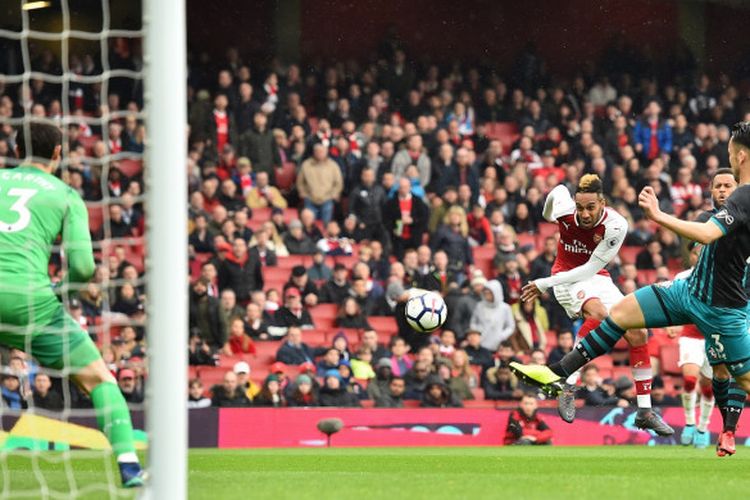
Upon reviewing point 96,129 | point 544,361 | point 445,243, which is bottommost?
point 544,361

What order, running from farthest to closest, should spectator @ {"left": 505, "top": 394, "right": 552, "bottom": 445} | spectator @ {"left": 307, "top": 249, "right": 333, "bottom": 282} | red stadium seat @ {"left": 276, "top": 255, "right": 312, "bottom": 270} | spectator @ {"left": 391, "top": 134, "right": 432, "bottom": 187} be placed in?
spectator @ {"left": 391, "top": 134, "right": 432, "bottom": 187} → red stadium seat @ {"left": 276, "top": 255, "right": 312, "bottom": 270} → spectator @ {"left": 307, "top": 249, "right": 333, "bottom": 282} → spectator @ {"left": 505, "top": 394, "right": 552, "bottom": 445}

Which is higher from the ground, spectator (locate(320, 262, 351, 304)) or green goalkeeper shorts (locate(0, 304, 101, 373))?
green goalkeeper shorts (locate(0, 304, 101, 373))

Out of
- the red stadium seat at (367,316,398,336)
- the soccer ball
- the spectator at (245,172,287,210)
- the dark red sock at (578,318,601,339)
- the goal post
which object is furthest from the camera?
the spectator at (245,172,287,210)

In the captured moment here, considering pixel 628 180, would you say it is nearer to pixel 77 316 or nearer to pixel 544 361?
pixel 544 361

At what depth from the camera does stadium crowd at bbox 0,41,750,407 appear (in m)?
16.3

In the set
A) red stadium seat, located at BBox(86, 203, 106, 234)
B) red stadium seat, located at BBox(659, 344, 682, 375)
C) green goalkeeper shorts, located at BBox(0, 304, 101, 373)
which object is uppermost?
red stadium seat, located at BBox(86, 203, 106, 234)

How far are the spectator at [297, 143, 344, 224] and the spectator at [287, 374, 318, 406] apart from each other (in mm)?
4154

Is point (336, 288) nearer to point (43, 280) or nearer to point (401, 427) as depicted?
point (401, 427)

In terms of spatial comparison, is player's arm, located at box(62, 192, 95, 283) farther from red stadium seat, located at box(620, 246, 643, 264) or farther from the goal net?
red stadium seat, located at box(620, 246, 643, 264)

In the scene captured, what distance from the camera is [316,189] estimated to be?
1916cm

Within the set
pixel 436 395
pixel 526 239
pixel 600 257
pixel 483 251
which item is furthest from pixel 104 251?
pixel 526 239

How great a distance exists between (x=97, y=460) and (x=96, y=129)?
10.2 metres

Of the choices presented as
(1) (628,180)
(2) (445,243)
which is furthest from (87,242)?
(1) (628,180)

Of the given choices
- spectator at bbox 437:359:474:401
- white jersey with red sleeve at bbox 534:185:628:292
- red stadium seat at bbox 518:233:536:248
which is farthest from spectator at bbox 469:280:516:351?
white jersey with red sleeve at bbox 534:185:628:292
